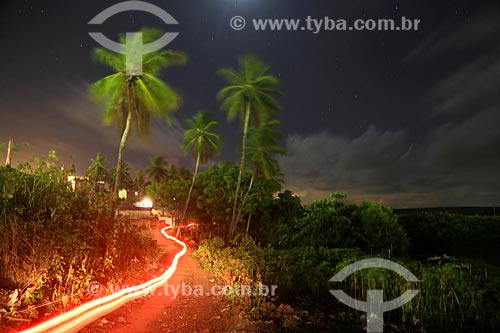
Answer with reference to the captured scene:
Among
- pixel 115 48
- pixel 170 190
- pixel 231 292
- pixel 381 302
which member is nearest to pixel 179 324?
pixel 231 292

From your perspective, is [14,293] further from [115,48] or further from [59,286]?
[115,48]

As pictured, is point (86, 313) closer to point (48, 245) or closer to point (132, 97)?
point (48, 245)

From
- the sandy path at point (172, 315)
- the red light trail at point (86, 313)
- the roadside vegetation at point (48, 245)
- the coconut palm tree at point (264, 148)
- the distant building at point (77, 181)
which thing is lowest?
the sandy path at point (172, 315)

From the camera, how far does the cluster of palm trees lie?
65.5ft

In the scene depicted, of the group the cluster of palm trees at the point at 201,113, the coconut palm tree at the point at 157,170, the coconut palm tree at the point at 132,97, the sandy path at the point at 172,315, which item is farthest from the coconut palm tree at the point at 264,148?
the coconut palm tree at the point at 157,170

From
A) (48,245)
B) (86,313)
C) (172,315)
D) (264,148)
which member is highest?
(264,148)

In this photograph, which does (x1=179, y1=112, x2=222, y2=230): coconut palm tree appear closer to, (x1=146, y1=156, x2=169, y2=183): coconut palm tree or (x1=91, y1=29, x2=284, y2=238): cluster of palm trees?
(x1=91, y1=29, x2=284, y2=238): cluster of palm trees

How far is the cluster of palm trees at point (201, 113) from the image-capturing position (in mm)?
19953

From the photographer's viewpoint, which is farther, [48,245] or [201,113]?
[201,113]

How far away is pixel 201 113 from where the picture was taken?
119 feet

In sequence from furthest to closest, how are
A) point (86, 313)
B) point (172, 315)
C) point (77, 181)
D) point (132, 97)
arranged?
point (132, 97) < point (77, 181) < point (172, 315) < point (86, 313)

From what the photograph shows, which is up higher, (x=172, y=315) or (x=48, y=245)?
(x=48, y=245)

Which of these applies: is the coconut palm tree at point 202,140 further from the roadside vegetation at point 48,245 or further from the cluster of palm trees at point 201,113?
the roadside vegetation at point 48,245

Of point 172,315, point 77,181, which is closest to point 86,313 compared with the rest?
point 172,315
